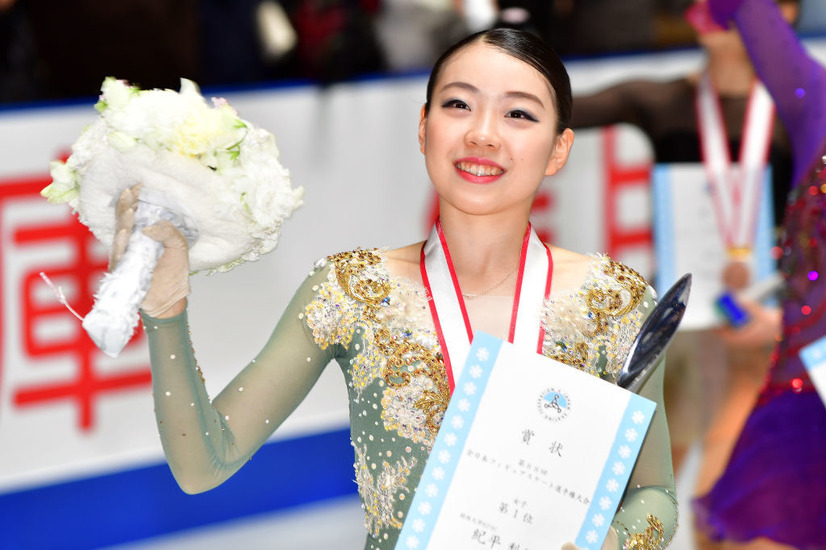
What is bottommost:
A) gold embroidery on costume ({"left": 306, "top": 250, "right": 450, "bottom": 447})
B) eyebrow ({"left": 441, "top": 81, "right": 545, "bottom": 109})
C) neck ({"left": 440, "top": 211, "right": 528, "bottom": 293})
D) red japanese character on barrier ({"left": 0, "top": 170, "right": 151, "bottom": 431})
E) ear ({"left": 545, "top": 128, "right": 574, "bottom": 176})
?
red japanese character on barrier ({"left": 0, "top": 170, "right": 151, "bottom": 431})

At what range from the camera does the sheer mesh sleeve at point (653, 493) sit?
147cm

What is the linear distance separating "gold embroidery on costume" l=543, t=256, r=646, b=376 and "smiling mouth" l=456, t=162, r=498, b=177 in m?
0.20

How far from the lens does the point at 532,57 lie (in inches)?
59.3

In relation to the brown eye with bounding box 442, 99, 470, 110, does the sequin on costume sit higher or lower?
lower

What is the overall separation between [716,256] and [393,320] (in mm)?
2490

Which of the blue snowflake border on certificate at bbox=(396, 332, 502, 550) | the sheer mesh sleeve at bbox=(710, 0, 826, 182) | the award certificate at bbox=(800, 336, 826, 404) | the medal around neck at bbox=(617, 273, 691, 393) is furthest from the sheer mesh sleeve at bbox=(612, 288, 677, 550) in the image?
the sheer mesh sleeve at bbox=(710, 0, 826, 182)

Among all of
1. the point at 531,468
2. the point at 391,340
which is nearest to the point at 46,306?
the point at 391,340

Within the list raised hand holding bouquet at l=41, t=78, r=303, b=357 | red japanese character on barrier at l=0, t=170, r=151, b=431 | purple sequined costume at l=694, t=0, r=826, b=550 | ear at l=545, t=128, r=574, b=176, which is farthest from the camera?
red japanese character on barrier at l=0, t=170, r=151, b=431

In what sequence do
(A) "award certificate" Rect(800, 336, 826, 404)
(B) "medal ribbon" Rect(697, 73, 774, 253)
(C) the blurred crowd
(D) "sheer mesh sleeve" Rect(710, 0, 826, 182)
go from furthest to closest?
1. (B) "medal ribbon" Rect(697, 73, 774, 253)
2. (C) the blurred crowd
3. (D) "sheer mesh sleeve" Rect(710, 0, 826, 182)
4. (A) "award certificate" Rect(800, 336, 826, 404)

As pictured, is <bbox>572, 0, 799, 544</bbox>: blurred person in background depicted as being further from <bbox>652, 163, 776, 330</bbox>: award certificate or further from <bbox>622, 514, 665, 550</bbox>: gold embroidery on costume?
<bbox>622, 514, 665, 550</bbox>: gold embroidery on costume

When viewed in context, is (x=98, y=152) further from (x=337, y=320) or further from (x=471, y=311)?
(x=471, y=311)

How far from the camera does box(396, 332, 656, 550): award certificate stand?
1.36 meters

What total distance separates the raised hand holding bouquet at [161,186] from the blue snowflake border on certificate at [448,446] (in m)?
0.30

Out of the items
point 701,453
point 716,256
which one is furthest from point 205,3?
point 701,453
